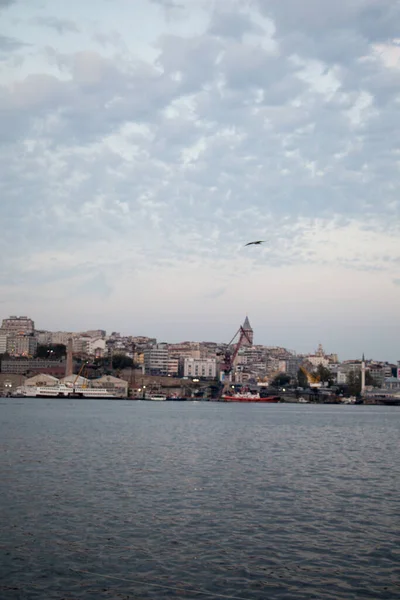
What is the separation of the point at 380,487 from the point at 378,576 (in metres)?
9.63

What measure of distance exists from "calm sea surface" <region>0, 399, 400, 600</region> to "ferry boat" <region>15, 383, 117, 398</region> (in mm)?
106384

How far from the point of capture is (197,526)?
15.3 metres

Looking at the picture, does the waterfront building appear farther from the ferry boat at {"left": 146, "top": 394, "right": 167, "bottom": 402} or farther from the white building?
the ferry boat at {"left": 146, "top": 394, "right": 167, "bottom": 402}

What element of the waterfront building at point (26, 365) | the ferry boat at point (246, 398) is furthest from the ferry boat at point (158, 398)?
the waterfront building at point (26, 365)

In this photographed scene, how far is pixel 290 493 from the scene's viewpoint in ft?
64.5

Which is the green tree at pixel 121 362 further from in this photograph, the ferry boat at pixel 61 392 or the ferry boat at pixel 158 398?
the ferry boat at pixel 61 392

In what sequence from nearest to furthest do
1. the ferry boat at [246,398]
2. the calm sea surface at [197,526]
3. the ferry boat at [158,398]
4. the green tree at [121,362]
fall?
the calm sea surface at [197,526] → the ferry boat at [158,398] → the ferry boat at [246,398] → the green tree at [121,362]

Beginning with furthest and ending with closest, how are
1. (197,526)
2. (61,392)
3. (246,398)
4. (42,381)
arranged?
(246,398) < (42,381) < (61,392) < (197,526)

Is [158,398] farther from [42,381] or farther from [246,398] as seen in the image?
[42,381]

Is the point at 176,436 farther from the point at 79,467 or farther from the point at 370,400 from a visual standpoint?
the point at 370,400

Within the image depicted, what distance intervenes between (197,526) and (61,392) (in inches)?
4800

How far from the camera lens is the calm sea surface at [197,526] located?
1124cm

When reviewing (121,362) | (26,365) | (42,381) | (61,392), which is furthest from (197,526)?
(121,362)

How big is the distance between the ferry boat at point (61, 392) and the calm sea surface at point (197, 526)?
349ft
